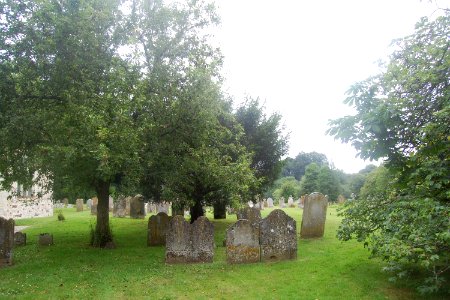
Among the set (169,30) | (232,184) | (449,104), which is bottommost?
(232,184)

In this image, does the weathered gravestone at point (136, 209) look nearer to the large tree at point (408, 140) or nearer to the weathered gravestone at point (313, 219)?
the weathered gravestone at point (313, 219)

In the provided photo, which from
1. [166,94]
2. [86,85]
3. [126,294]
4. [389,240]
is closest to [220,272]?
[126,294]

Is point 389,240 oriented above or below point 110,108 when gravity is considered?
below

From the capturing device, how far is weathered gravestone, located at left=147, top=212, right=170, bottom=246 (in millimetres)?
15773

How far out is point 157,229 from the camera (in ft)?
52.2

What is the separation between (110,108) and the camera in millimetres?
11836

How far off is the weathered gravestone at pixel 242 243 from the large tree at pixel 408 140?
3347mm

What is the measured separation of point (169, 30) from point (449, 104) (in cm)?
1068

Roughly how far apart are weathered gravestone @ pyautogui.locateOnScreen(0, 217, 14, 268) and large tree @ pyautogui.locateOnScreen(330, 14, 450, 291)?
33.4ft

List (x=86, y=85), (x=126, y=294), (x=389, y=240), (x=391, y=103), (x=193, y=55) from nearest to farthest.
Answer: (x=389, y=240), (x=391, y=103), (x=126, y=294), (x=86, y=85), (x=193, y=55)

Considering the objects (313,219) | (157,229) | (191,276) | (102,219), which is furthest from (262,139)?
(191,276)

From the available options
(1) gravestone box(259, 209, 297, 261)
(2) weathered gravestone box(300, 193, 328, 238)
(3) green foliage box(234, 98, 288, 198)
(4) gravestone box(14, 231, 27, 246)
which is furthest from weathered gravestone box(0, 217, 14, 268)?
(3) green foliage box(234, 98, 288, 198)

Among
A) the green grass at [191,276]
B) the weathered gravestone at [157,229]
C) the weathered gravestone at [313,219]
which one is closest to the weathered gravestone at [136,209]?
the weathered gravestone at [157,229]

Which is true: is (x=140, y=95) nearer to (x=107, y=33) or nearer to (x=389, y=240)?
(x=107, y=33)
